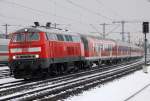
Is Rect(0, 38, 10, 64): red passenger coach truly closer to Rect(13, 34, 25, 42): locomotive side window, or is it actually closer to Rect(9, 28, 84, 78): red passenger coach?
Rect(9, 28, 84, 78): red passenger coach

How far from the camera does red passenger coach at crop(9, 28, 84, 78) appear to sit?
63.7 ft

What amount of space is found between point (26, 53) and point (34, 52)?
17.2 inches

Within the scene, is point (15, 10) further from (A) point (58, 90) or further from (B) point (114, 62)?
(A) point (58, 90)

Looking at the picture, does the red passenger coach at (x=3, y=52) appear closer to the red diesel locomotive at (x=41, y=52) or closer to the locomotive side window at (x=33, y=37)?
the red diesel locomotive at (x=41, y=52)

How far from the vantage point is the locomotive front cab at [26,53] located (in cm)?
1934

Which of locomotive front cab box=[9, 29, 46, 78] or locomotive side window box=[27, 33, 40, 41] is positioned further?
locomotive side window box=[27, 33, 40, 41]

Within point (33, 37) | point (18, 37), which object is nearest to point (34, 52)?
point (33, 37)

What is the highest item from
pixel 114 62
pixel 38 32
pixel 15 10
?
pixel 15 10

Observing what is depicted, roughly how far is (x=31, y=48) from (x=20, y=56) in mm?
716

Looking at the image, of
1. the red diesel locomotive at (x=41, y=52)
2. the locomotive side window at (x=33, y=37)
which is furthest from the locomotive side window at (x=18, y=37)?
the locomotive side window at (x=33, y=37)

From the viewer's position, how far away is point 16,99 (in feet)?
40.0

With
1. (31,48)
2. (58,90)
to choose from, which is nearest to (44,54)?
(31,48)

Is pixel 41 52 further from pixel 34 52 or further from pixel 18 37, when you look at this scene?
pixel 18 37

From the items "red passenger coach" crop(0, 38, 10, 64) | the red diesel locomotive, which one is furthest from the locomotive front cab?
"red passenger coach" crop(0, 38, 10, 64)
